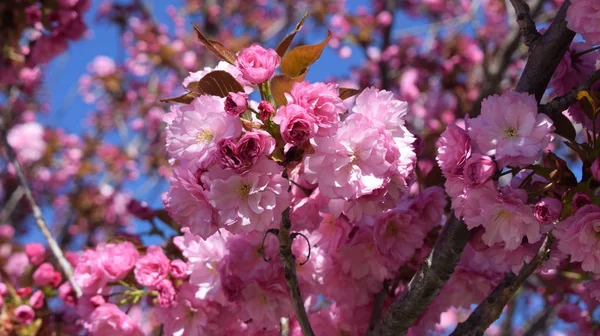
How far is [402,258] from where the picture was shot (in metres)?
1.61

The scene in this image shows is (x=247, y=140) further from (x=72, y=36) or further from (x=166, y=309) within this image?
(x=72, y=36)

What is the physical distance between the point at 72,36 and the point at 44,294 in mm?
1279

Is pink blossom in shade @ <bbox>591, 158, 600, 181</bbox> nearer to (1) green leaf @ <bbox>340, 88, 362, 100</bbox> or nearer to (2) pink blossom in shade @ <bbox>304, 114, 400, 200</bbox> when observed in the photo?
(2) pink blossom in shade @ <bbox>304, 114, 400, 200</bbox>

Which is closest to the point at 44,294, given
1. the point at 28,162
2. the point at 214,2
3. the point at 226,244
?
the point at 226,244

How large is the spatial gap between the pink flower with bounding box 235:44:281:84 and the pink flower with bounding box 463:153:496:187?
449mm

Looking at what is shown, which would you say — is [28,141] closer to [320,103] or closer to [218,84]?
[218,84]

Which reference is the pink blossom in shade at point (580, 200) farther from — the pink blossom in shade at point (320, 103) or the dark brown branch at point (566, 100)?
the pink blossom in shade at point (320, 103)

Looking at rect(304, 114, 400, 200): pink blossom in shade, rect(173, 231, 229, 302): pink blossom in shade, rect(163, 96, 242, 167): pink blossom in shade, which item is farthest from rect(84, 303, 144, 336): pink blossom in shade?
rect(304, 114, 400, 200): pink blossom in shade

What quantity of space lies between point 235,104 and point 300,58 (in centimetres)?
21

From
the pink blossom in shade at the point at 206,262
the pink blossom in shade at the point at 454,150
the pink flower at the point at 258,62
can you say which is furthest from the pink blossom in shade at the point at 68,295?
the pink blossom in shade at the point at 454,150

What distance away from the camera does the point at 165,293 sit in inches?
66.7

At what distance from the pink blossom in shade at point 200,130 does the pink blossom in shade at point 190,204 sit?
37mm

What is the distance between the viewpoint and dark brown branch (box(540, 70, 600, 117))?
1287 millimetres

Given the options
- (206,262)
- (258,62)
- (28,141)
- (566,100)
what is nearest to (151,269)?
(206,262)
